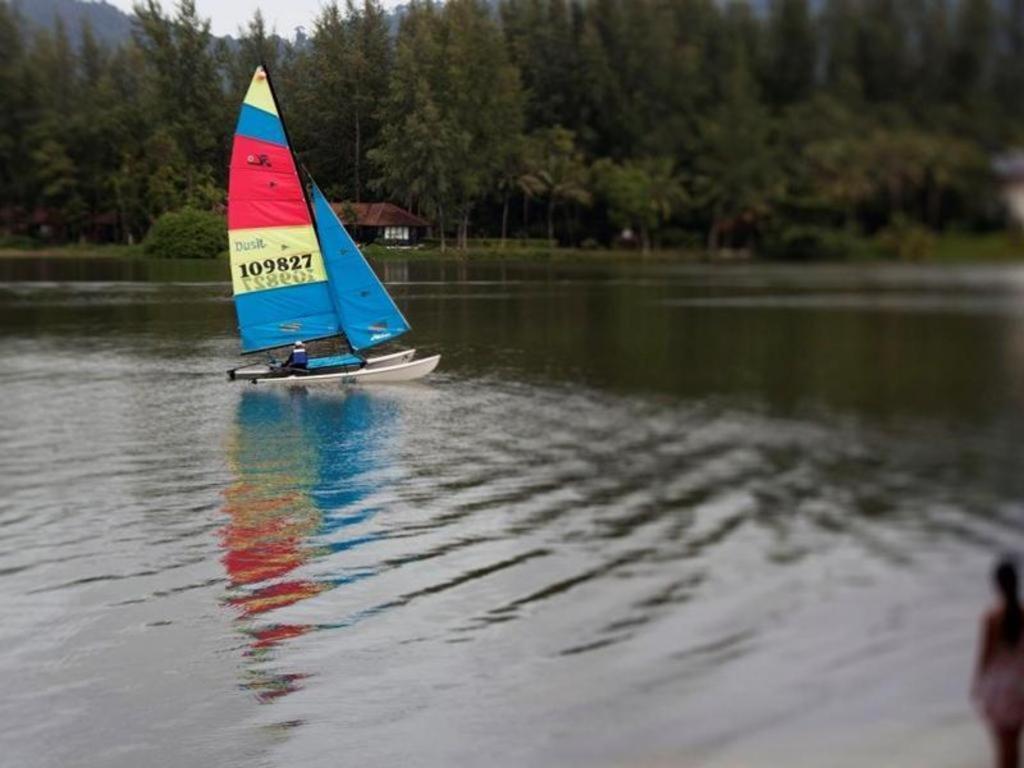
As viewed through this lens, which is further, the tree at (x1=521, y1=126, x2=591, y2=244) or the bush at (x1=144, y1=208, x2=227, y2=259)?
the bush at (x1=144, y1=208, x2=227, y2=259)

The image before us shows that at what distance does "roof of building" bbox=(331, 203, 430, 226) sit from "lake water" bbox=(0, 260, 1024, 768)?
31cm

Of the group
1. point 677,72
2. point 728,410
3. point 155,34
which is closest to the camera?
point 677,72

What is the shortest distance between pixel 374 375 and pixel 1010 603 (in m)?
15.3

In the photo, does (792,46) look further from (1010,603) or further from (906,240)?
(1010,603)

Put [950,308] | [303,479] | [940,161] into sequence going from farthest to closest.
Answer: [303,479], [950,308], [940,161]

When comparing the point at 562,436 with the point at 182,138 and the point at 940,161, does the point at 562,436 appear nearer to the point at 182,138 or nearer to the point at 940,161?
the point at 182,138

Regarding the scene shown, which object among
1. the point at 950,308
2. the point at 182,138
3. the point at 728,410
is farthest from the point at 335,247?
the point at 728,410

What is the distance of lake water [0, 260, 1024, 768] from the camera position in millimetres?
6309

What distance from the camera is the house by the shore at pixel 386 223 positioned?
657 centimetres

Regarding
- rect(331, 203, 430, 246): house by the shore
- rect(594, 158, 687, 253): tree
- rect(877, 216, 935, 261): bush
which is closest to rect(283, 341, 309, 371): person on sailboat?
rect(331, 203, 430, 246): house by the shore

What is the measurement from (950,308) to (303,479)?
1188cm

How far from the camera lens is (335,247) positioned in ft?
34.8

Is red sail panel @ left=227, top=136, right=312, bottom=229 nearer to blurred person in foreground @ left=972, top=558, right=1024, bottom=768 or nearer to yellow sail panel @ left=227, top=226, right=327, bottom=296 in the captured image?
yellow sail panel @ left=227, top=226, right=327, bottom=296

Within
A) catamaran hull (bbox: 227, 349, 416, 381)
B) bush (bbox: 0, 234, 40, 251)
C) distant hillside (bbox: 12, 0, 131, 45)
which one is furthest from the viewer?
catamaran hull (bbox: 227, 349, 416, 381)
